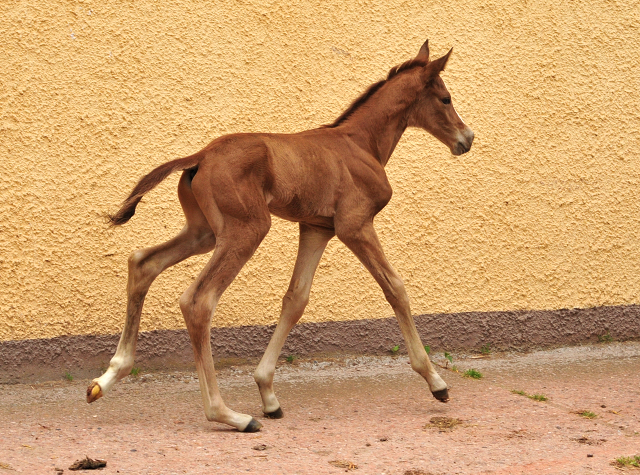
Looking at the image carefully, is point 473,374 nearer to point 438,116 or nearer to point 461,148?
point 461,148

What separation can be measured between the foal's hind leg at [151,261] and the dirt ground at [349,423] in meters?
0.37

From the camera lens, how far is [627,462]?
331 centimetres

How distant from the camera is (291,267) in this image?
526cm

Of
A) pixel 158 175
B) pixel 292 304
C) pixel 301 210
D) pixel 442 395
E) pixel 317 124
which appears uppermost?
pixel 317 124

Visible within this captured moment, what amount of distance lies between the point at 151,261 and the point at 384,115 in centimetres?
155

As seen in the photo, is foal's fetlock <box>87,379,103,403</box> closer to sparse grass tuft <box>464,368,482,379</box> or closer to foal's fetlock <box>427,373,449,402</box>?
foal's fetlock <box>427,373,449,402</box>

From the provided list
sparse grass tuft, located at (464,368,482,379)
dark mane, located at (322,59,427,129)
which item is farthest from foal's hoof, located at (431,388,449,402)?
dark mane, located at (322,59,427,129)

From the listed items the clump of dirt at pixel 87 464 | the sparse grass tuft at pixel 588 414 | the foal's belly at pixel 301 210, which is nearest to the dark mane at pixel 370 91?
the foal's belly at pixel 301 210

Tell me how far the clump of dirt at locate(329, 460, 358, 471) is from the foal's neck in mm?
1776

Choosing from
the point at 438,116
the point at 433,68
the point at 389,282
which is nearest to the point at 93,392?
the point at 389,282

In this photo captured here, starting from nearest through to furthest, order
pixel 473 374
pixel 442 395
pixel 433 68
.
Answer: pixel 442 395
pixel 433 68
pixel 473 374

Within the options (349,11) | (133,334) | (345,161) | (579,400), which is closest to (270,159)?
(345,161)

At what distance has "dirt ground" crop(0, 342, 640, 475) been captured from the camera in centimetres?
331

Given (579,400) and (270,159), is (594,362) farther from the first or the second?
(270,159)
